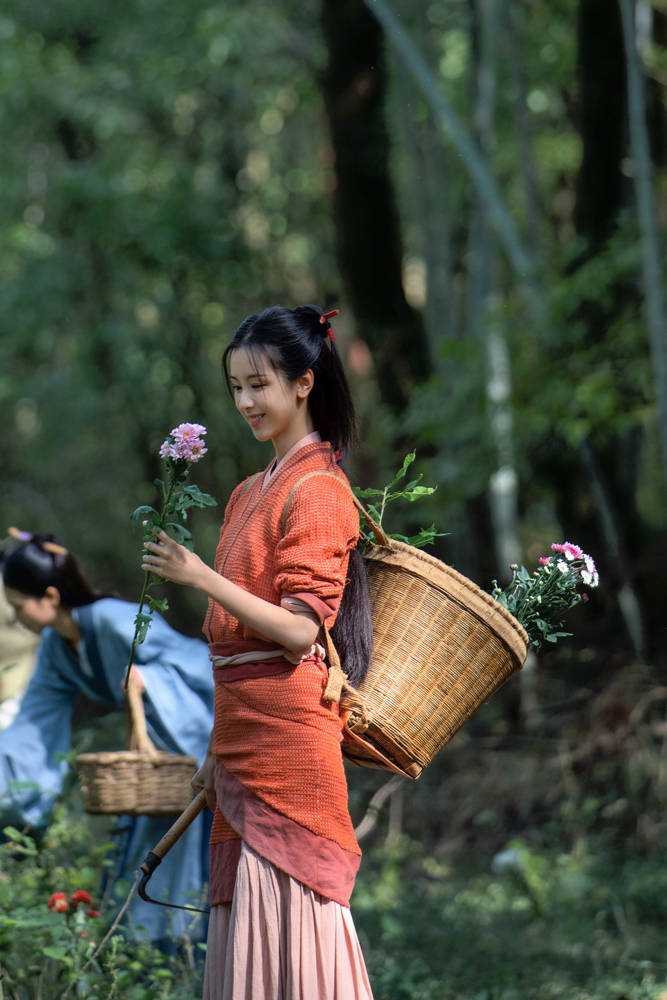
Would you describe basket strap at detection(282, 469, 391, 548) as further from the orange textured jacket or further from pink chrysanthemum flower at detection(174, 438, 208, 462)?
pink chrysanthemum flower at detection(174, 438, 208, 462)

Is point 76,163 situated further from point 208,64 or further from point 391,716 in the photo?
point 391,716

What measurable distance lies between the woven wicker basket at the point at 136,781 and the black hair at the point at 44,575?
838 mm

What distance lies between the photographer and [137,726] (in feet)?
13.5

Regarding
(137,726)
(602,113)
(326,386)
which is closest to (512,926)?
(137,726)

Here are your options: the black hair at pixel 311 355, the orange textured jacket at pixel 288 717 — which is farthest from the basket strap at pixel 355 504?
the black hair at pixel 311 355

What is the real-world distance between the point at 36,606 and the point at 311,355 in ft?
7.27

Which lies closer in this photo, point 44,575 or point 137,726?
point 137,726

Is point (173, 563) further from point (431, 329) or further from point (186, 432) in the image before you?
point (431, 329)

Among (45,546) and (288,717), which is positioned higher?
(45,546)

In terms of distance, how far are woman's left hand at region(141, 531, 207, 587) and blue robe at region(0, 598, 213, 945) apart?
6.75 ft

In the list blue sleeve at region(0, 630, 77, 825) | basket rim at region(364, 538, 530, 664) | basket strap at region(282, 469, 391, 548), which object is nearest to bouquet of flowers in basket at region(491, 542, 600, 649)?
basket rim at region(364, 538, 530, 664)

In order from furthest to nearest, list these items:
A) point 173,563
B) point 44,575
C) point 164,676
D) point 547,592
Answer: point 44,575
point 164,676
point 547,592
point 173,563

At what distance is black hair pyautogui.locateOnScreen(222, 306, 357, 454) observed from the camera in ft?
8.86

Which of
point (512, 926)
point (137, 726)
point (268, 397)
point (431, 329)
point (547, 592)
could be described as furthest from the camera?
point (431, 329)
